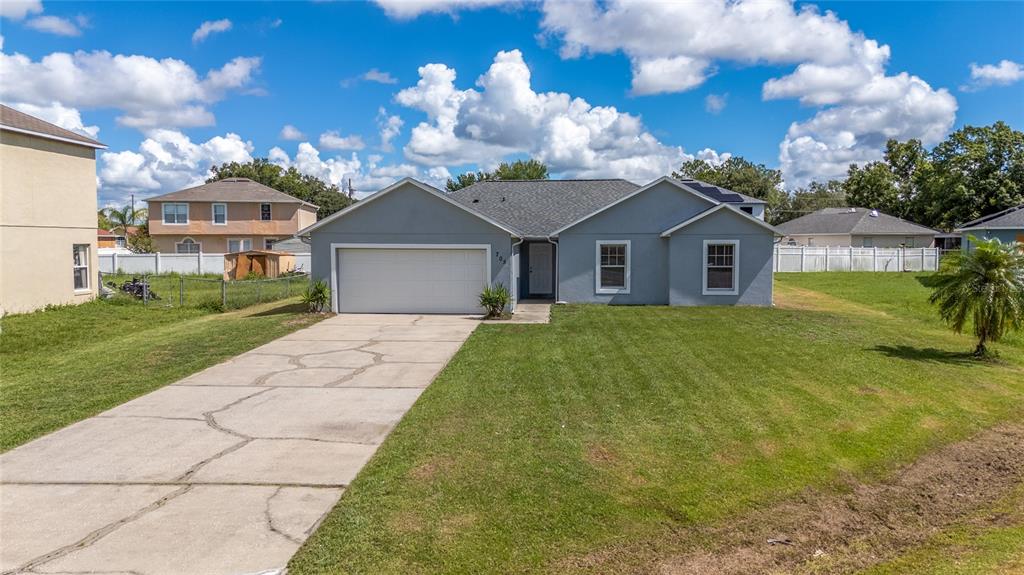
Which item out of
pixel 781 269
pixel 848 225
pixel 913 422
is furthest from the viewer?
pixel 848 225

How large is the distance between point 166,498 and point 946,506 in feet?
22.8

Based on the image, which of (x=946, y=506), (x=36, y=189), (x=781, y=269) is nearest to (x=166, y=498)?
(x=946, y=506)

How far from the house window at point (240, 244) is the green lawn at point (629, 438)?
32.4 m

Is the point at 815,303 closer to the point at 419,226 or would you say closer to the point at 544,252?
the point at 544,252

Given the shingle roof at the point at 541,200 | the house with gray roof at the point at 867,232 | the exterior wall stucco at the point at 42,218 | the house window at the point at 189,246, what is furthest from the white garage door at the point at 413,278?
the house with gray roof at the point at 867,232

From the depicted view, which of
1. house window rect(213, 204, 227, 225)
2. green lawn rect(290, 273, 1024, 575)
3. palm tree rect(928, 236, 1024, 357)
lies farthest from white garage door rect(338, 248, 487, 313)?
house window rect(213, 204, 227, 225)

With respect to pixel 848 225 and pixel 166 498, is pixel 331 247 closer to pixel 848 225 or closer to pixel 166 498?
pixel 166 498

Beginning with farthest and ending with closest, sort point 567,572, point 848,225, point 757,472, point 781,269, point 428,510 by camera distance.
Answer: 1. point 848,225
2. point 781,269
3. point 757,472
4. point 428,510
5. point 567,572

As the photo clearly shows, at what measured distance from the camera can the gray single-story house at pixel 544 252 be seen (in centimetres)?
1833

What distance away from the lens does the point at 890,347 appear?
507 inches

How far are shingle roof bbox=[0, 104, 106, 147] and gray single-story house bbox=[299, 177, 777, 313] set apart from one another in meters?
8.14

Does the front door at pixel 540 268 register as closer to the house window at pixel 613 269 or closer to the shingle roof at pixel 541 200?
the shingle roof at pixel 541 200

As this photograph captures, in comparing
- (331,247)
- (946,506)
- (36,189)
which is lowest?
(946,506)

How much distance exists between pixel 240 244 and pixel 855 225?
137 ft
